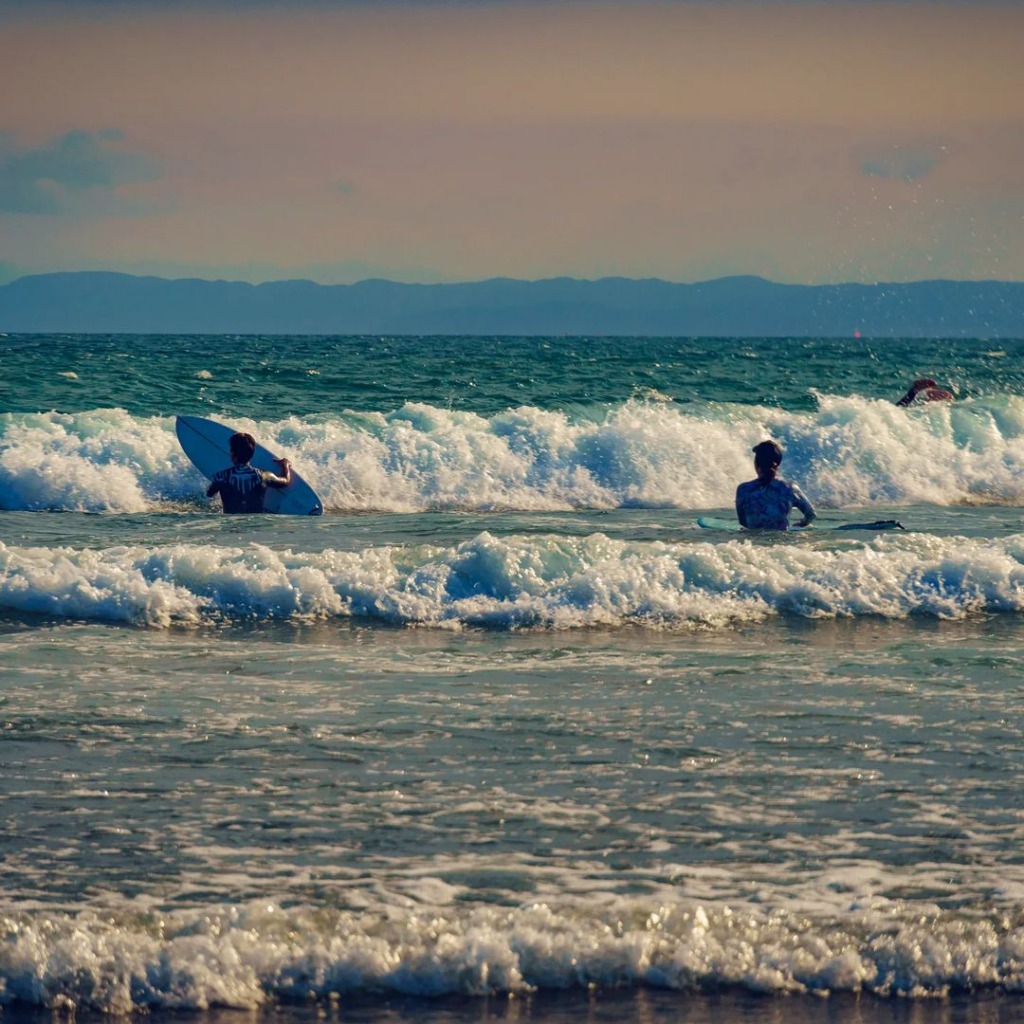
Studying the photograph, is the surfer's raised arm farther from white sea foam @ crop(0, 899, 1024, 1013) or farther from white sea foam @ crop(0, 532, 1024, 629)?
white sea foam @ crop(0, 899, 1024, 1013)

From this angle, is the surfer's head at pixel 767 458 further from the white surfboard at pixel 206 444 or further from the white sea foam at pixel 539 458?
the white surfboard at pixel 206 444

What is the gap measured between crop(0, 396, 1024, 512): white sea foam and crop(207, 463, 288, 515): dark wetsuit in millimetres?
3615

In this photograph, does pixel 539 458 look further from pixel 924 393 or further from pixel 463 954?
pixel 463 954

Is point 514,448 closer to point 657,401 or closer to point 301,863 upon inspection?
point 657,401

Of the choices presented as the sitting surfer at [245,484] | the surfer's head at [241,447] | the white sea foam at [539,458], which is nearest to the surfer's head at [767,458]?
the sitting surfer at [245,484]

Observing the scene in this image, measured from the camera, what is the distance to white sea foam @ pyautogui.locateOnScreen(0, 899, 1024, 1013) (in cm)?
427

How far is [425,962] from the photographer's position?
4359 mm

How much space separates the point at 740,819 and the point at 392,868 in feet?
4.88

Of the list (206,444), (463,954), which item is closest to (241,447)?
(206,444)

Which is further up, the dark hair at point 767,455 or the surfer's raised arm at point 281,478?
the dark hair at point 767,455

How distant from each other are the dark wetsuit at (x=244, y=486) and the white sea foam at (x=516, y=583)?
3458 millimetres

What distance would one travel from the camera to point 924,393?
25.3 m

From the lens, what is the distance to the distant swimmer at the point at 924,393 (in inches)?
978

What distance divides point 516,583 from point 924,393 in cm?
1666
